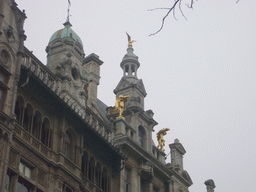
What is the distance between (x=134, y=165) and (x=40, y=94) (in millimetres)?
12739

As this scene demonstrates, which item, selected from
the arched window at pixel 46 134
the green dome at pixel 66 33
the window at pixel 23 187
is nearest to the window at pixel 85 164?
the arched window at pixel 46 134

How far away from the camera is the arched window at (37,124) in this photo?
32.4 meters

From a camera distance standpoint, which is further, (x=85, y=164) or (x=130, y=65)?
(x=130, y=65)

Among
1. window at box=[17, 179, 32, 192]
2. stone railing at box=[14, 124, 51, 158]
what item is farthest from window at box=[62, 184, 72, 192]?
window at box=[17, 179, 32, 192]

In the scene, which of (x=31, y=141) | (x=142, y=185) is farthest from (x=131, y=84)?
(x=31, y=141)

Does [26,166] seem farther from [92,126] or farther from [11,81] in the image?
[92,126]

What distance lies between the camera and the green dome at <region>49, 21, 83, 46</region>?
4140 centimetres

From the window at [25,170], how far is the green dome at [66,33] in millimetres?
13954

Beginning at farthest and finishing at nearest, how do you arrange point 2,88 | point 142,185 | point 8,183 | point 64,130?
1. point 142,185
2. point 64,130
3. point 2,88
4. point 8,183

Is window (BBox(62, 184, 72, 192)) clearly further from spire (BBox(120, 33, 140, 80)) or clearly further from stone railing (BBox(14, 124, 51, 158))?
spire (BBox(120, 33, 140, 80))

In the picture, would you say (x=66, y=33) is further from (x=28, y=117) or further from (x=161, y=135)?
(x=161, y=135)

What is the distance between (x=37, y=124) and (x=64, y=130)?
237 cm

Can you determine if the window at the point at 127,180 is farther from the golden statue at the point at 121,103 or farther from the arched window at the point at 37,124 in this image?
the arched window at the point at 37,124

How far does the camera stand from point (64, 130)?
114ft
